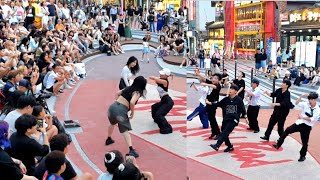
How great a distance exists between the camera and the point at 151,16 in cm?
1867

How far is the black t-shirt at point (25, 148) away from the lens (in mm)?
3541

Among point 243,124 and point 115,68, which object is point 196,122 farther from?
point 115,68

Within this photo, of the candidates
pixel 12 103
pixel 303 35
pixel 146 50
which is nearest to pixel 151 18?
pixel 146 50

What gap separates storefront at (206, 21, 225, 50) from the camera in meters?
5.12

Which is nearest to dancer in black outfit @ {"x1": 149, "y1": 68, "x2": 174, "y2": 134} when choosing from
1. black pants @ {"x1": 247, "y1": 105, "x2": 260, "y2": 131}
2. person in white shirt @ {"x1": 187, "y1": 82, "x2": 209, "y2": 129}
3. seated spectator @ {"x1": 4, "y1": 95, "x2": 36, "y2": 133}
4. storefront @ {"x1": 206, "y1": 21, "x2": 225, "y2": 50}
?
person in white shirt @ {"x1": 187, "y1": 82, "x2": 209, "y2": 129}

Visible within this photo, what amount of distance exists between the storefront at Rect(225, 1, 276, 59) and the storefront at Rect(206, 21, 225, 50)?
0.71 ft

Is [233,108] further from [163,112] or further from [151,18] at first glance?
[151,18]

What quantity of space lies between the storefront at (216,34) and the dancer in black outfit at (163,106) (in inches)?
49.8

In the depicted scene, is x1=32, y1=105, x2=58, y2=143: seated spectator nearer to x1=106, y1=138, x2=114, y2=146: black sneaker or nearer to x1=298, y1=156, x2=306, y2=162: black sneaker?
x1=106, y1=138, x2=114, y2=146: black sneaker

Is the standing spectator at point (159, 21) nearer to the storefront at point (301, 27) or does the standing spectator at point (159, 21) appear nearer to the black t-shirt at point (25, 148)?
the storefront at point (301, 27)

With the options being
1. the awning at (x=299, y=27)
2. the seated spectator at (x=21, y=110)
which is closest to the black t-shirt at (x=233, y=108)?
the awning at (x=299, y=27)

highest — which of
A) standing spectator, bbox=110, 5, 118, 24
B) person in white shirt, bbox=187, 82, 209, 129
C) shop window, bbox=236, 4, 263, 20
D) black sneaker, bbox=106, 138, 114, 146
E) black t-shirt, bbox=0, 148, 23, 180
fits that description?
standing spectator, bbox=110, 5, 118, 24

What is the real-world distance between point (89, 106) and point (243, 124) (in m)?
3.07

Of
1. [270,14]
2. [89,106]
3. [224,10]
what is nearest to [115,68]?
[89,106]
